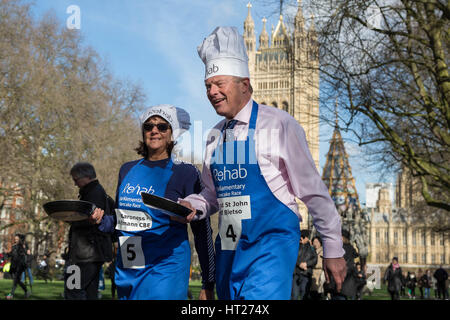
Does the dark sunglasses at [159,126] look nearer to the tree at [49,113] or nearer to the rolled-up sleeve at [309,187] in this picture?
the rolled-up sleeve at [309,187]

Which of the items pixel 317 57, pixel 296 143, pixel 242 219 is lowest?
pixel 242 219

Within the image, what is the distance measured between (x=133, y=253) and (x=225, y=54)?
1.45 meters

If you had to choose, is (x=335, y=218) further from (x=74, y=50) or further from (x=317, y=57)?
(x=74, y=50)

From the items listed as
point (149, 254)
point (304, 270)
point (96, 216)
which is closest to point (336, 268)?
point (149, 254)

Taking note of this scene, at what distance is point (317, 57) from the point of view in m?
13.1

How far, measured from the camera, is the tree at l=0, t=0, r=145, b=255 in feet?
94.9

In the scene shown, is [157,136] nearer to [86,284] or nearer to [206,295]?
[206,295]

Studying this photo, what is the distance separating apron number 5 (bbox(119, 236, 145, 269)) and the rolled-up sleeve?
1.29 metres

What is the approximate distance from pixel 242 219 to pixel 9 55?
27.3 metres

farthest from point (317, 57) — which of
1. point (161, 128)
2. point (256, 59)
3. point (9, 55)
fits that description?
point (256, 59)

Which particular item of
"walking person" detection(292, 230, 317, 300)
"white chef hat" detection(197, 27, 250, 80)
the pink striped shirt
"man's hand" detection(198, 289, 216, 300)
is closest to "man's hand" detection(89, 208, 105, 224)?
"man's hand" detection(198, 289, 216, 300)

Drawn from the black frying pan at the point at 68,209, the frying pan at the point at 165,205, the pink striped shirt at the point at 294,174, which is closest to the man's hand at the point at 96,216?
the black frying pan at the point at 68,209

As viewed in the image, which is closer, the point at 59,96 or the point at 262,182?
the point at 262,182

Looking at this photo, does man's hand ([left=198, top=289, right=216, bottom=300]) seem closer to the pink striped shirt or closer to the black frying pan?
the pink striped shirt
